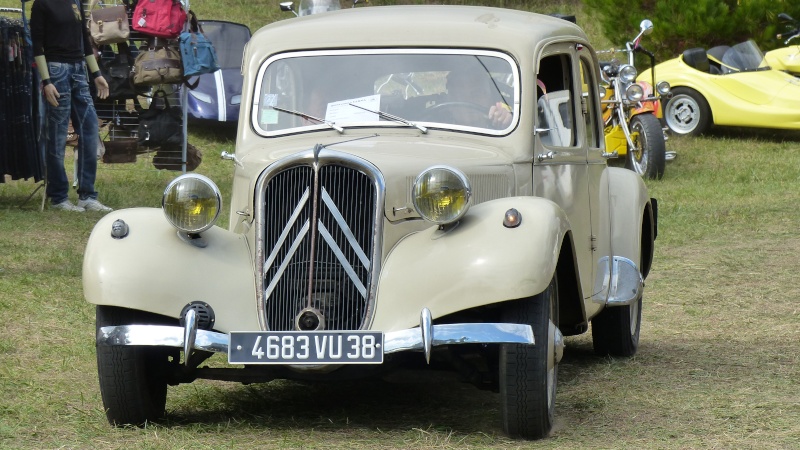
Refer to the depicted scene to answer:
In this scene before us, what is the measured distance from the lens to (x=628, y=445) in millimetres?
4824

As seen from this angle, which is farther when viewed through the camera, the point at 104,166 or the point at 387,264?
the point at 104,166

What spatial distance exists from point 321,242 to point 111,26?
7547 mm

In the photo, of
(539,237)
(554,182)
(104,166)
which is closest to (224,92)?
(104,166)

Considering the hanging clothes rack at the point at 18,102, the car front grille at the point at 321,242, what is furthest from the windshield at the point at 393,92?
the hanging clothes rack at the point at 18,102

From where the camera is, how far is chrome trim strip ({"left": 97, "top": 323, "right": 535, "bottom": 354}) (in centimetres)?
461

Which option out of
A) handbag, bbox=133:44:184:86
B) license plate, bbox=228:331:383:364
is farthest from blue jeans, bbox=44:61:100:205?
license plate, bbox=228:331:383:364

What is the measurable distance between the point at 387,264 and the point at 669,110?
13047 millimetres

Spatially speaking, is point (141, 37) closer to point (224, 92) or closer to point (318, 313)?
point (224, 92)

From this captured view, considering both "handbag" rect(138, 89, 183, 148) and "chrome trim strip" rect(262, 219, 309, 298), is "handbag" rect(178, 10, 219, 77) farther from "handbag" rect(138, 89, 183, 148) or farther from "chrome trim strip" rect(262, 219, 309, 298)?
"chrome trim strip" rect(262, 219, 309, 298)

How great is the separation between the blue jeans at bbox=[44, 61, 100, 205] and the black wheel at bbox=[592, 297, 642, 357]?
5730 millimetres

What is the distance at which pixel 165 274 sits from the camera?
4.85m

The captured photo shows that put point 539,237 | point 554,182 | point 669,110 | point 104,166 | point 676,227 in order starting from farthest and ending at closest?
point 669,110 < point 104,166 < point 676,227 < point 554,182 < point 539,237

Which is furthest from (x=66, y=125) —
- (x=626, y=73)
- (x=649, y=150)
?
(x=649, y=150)

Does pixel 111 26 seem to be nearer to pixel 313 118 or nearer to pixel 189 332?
pixel 313 118
